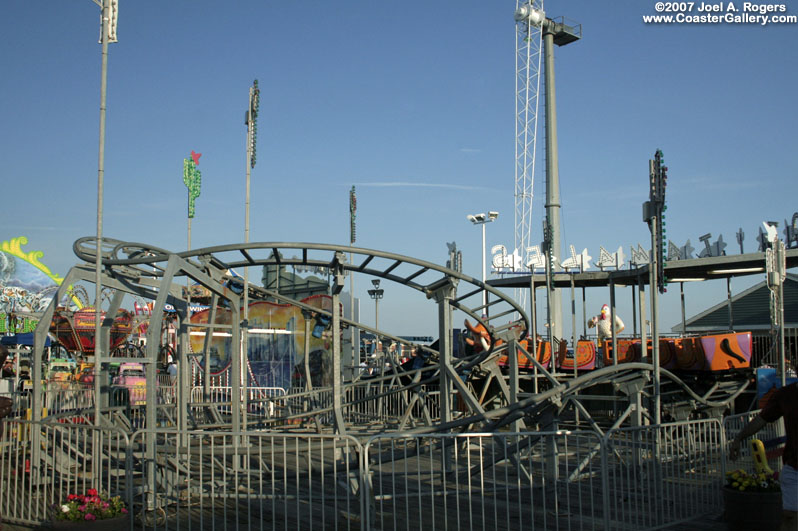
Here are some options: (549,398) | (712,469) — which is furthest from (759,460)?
(549,398)

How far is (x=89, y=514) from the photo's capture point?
21.1 feet

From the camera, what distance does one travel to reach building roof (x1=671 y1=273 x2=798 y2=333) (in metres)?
32.5

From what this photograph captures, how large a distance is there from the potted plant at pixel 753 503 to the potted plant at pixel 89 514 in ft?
18.5

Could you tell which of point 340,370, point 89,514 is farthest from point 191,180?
point 89,514

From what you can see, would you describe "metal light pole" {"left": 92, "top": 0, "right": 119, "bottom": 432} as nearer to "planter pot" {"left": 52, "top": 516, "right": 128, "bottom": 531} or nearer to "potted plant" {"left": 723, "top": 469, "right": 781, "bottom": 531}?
"planter pot" {"left": 52, "top": 516, "right": 128, "bottom": 531}

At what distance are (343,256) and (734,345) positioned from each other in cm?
948

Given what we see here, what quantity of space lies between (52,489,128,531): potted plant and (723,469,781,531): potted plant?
5631mm

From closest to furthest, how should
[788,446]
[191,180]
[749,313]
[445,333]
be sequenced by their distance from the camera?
[788,446] → [445,333] → [191,180] → [749,313]

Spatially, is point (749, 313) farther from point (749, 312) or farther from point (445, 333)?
point (445, 333)

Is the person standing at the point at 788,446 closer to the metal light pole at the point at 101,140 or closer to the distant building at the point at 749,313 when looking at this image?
the metal light pole at the point at 101,140

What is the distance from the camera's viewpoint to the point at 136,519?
7293 millimetres

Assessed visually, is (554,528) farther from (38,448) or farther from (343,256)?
(38,448)

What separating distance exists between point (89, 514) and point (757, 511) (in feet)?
19.9

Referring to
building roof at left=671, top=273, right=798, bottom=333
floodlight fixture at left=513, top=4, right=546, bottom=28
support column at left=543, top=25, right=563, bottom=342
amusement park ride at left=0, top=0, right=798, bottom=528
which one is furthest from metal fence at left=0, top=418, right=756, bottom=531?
floodlight fixture at left=513, top=4, right=546, bottom=28
